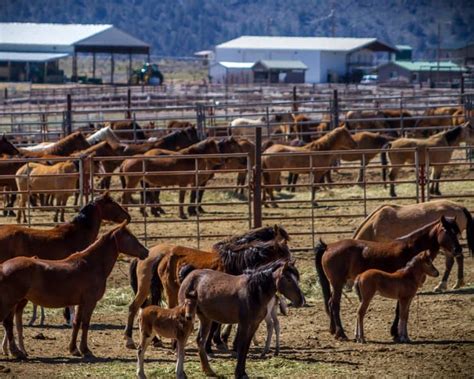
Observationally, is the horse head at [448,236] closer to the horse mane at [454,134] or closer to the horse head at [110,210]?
the horse head at [110,210]

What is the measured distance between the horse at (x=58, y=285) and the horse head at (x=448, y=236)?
3069mm

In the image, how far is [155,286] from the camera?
362 inches

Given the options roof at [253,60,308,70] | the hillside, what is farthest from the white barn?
the hillside

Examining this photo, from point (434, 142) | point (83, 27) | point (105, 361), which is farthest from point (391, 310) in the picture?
point (83, 27)

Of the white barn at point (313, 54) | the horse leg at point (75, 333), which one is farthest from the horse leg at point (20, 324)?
the white barn at point (313, 54)

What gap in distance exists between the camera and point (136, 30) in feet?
432

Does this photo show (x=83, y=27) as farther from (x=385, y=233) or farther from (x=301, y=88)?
(x=385, y=233)

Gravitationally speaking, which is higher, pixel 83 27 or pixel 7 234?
pixel 83 27

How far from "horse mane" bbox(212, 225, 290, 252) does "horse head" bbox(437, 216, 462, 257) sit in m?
1.45

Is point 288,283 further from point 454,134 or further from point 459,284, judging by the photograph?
point 454,134

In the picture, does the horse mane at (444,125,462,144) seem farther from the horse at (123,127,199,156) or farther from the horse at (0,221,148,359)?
the horse at (0,221,148,359)

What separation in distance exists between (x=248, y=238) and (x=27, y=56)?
213 ft

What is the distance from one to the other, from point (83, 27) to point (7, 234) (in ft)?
228

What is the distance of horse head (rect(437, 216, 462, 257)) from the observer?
9.83m
